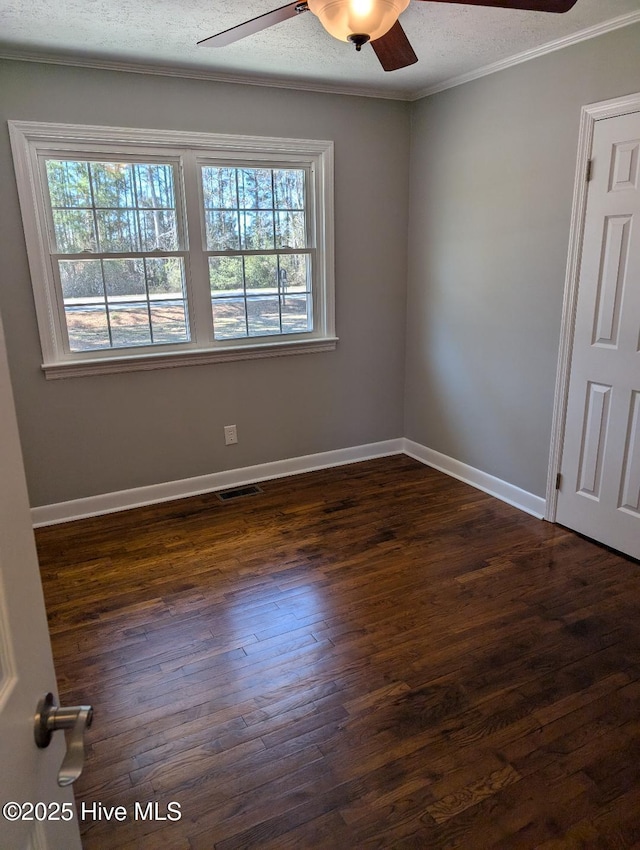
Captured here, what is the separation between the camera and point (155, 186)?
3408mm

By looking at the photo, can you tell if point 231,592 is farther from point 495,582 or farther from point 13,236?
point 13,236

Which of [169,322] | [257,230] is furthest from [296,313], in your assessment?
[169,322]

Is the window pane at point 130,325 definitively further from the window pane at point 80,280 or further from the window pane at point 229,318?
the window pane at point 229,318

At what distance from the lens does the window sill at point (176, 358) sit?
3.33 meters

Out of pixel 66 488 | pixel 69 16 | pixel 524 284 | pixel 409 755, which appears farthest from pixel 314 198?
pixel 409 755

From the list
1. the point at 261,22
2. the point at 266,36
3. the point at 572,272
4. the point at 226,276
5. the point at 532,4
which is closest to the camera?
the point at 532,4

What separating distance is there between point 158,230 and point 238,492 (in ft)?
5.79

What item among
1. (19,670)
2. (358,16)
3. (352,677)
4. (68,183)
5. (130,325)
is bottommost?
(352,677)

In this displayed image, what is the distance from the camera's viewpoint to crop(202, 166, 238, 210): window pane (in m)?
3.55

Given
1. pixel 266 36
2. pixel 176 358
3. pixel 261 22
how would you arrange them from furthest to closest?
pixel 176 358
pixel 266 36
pixel 261 22

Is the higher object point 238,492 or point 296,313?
point 296,313

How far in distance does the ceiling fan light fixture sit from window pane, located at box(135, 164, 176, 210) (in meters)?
1.96

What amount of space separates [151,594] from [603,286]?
2734mm

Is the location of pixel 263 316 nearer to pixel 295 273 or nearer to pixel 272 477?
pixel 295 273
